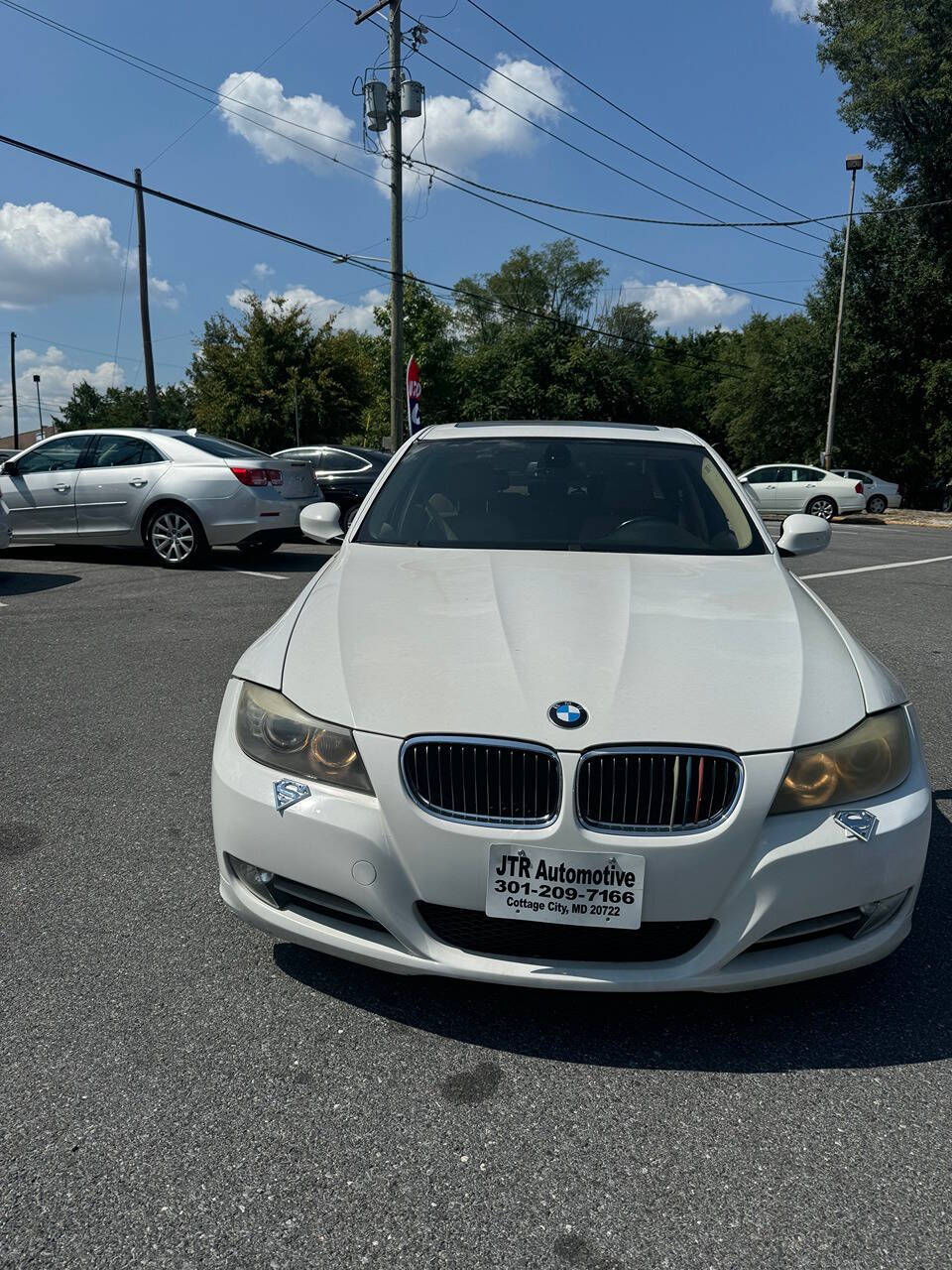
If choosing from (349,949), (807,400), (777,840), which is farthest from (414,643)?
(807,400)

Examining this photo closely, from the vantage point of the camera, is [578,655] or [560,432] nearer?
[578,655]

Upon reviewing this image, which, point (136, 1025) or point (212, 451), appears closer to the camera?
point (136, 1025)

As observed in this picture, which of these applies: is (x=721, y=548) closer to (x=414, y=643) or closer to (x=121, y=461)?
(x=414, y=643)

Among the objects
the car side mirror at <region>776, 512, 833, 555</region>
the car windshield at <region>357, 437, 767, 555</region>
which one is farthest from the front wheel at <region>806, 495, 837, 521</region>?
the car windshield at <region>357, 437, 767, 555</region>

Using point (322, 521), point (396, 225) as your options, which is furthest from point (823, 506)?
point (322, 521)

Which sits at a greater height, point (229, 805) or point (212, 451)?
point (212, 451)

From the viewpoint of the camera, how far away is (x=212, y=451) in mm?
10320

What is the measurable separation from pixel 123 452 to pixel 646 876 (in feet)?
31.7

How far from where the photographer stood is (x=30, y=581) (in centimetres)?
927

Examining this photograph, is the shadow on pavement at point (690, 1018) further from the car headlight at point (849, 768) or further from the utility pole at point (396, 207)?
the utility pole at point (396, 207)

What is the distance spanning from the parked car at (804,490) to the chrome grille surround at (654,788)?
23.9m

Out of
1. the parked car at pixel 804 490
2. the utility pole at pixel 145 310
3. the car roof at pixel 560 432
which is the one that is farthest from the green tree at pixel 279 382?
the car roof at pixel 560 432

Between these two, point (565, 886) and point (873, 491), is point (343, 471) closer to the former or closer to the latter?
point (565, 886)

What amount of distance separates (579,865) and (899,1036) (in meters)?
0.94
